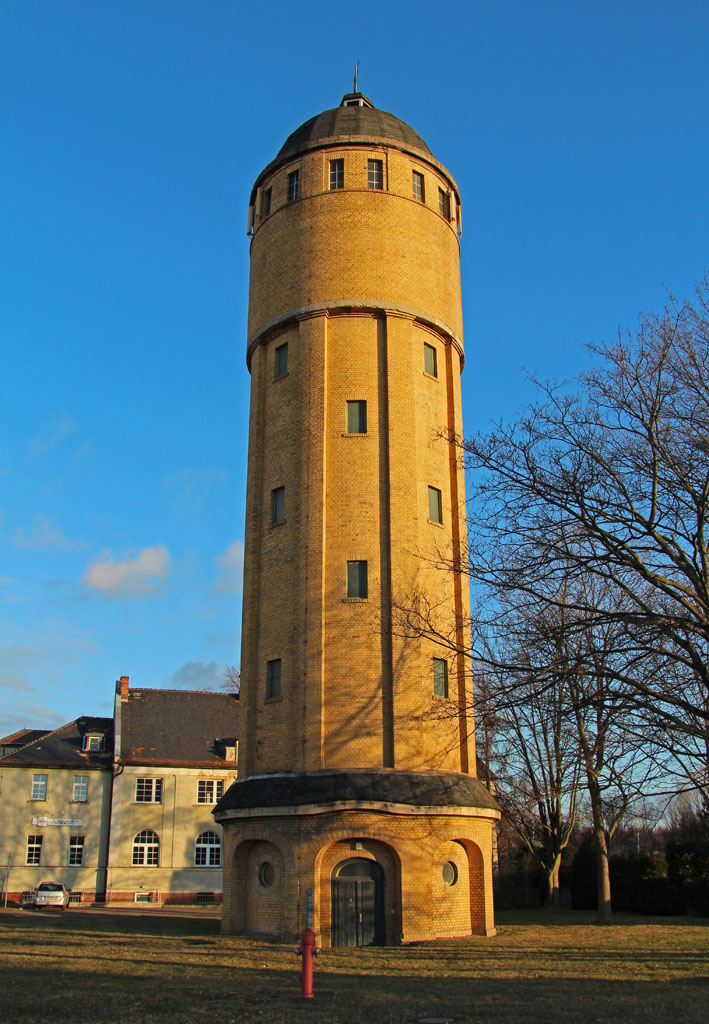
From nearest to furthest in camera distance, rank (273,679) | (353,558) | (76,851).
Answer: (353,558) → (273,679) → (76,851)

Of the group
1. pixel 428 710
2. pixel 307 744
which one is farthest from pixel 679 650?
pixel 307 744

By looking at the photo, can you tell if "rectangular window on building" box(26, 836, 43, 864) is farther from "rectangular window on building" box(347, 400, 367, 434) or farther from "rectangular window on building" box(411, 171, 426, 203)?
"rectangular window on building" box(411, 171, 426, 203)

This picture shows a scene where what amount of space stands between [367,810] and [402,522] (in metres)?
7.74

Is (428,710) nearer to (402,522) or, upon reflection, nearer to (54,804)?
(402,522)

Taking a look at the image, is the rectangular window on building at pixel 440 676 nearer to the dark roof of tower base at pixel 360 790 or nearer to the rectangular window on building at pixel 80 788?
the dark roof of tower base at pixel 360 790

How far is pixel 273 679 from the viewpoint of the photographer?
24.6 m

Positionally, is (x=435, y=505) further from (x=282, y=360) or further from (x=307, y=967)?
(x=307, y=967)

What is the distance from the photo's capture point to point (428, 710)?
2328 cm

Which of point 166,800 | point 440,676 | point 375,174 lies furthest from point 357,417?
point 166,800

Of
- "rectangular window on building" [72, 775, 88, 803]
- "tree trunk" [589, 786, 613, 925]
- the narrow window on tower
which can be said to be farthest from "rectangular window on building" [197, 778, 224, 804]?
the narrow window on tower

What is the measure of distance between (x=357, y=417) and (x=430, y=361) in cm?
370

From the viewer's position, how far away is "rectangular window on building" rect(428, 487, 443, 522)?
26156 millimetres

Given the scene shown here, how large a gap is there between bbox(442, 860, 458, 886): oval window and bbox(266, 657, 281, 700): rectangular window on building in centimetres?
622

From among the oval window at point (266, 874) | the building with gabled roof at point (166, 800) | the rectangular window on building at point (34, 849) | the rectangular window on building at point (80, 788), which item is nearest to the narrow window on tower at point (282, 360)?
the oval window at point (266, 874)
